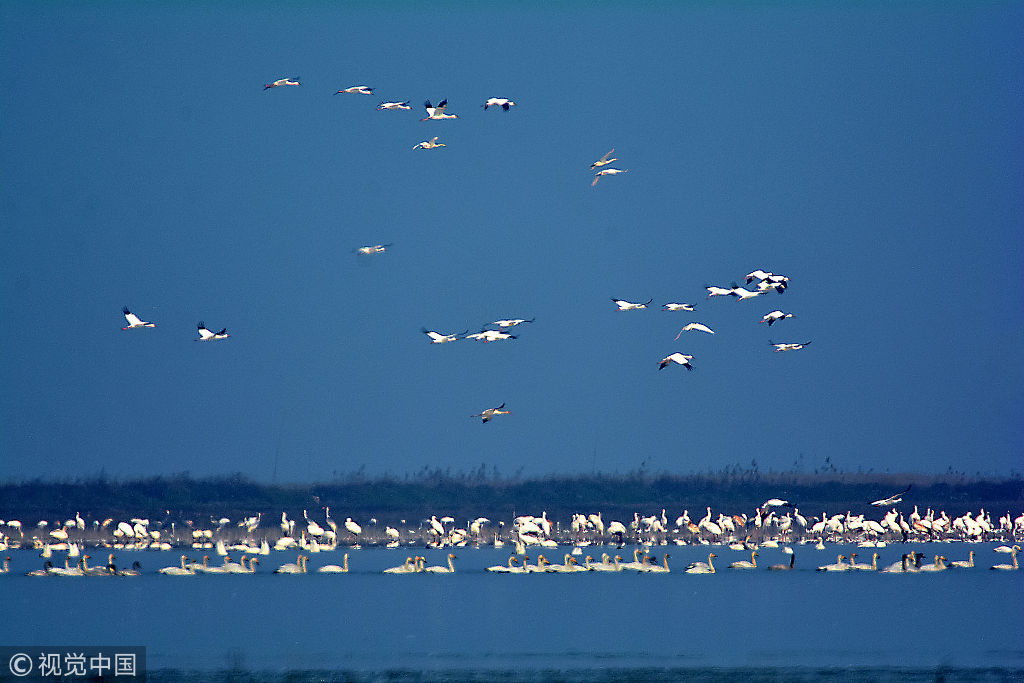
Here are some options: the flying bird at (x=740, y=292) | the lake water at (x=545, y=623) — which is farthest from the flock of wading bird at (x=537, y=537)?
the flying bird at (x=740, y=292)

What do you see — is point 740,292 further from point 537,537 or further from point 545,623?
point 537,537

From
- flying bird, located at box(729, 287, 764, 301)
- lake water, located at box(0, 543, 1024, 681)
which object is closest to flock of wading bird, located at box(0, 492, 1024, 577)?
lake water, located at box(0, 543, 1024, 681)

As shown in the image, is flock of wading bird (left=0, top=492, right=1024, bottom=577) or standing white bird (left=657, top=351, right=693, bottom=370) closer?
standing white bird (left=657, top=351, right=693, bottom=370)

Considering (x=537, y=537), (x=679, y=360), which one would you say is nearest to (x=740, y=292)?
(x=679, y=360)

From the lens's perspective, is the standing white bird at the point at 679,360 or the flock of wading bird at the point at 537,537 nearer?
the standing white bird at the point at 679,360

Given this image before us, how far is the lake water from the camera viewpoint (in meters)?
29.3

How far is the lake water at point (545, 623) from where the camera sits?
2927cm

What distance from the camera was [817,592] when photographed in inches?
1604

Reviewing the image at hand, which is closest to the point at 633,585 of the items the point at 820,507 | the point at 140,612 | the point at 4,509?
the point at 140,612

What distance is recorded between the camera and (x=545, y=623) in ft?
117

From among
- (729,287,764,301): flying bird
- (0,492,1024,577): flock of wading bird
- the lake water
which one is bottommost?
the lake water

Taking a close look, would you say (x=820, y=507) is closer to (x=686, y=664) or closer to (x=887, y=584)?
(x=887, y=584)

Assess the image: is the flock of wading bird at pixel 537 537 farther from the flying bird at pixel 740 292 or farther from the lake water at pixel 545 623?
the flying bird at pixel 740 292

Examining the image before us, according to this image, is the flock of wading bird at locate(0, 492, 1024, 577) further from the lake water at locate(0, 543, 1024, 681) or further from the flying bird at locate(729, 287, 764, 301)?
the flying bird at locate(729, 287, 764, 301)
